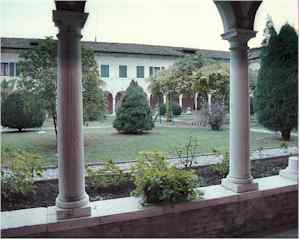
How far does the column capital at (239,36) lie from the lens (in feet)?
9.99

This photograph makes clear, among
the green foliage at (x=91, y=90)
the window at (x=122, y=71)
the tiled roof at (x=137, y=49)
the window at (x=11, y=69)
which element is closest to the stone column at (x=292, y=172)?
the green foliage at (x=91, y=90)

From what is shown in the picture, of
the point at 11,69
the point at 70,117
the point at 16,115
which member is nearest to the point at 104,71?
the point at 11,69

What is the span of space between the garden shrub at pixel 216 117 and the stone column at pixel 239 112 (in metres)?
9.13

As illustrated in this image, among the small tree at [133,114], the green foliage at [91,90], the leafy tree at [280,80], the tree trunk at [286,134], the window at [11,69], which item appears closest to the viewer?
the green foliage at [91,90]

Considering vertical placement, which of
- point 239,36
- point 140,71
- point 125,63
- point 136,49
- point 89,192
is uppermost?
point 136,49

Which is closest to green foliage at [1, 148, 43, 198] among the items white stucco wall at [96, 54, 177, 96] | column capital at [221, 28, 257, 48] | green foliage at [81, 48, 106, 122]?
column capital at [221, 28, 257, 48]

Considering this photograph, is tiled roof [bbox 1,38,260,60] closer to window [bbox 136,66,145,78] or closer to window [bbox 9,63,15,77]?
window [bbox 136,66,145,78]

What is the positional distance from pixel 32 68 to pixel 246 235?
6369 millimetres

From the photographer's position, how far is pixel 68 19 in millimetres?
2424

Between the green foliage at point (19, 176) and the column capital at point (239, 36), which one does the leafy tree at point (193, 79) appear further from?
the green foliage at point (19, 176)

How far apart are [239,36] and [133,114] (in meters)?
→ 7.94

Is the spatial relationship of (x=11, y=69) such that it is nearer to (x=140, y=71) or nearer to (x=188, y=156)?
(x=140, y=71)

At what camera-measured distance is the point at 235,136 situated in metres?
3.15

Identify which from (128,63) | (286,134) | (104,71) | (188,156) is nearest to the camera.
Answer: (188,156)
